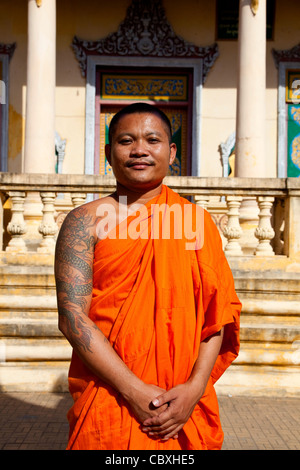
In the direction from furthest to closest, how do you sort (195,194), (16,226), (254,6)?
1. (254,6)
2. (195,194)
3. (16,226)

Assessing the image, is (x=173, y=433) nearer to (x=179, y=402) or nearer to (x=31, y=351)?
(x=179, y=402)

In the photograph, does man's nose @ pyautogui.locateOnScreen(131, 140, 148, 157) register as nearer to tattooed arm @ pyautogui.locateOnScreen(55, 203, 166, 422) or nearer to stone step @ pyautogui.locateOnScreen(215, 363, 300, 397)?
tattooed arm @ pyautogui.locateOnScreen(55, 203, 166, 422)

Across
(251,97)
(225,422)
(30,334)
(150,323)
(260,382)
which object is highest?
(251,97)

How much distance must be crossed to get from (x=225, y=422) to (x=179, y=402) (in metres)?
2.41

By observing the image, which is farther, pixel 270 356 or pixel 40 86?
pixel 40 86

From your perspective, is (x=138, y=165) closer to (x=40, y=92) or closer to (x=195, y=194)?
(x=195, y=194)

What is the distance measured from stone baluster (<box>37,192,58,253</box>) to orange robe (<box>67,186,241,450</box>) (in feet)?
11.4

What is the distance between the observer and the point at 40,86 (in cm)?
784

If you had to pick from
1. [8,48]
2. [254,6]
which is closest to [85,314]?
[254,6]

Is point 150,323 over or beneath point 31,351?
over

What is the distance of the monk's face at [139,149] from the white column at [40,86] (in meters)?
5.80

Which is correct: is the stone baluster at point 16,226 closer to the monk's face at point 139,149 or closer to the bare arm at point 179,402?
the monk's face at point 139,149

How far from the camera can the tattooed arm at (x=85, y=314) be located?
196 cm

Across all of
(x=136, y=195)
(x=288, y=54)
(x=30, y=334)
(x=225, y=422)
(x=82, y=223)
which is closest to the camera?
(x=82, y=223)
